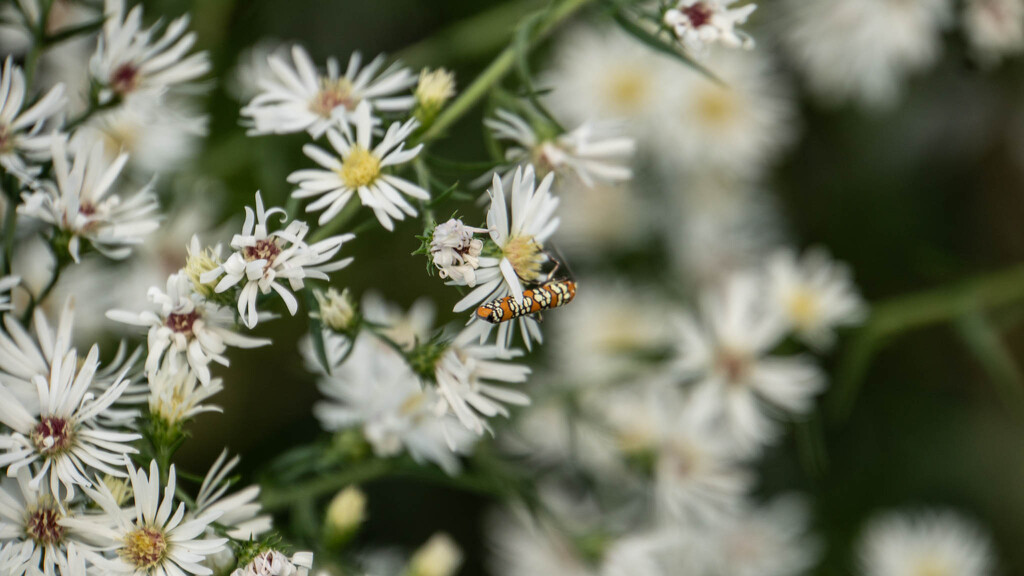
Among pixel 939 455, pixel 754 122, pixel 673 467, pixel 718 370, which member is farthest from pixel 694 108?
pixel 939 455

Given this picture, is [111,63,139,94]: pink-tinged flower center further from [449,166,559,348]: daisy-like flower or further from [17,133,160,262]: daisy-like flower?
[449,166,559,348]: daisy-like flower

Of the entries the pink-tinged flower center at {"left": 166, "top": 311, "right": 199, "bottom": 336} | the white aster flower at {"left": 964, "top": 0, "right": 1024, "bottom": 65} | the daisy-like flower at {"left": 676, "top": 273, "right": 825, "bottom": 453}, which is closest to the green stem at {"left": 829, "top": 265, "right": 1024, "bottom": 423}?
the daisy-like flower at {"left": 676, "top": 273, "right": 825, "bottom": 453}

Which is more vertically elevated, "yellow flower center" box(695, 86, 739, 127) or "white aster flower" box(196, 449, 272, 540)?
"yellow flower center" box(695, 86, 739, 127)

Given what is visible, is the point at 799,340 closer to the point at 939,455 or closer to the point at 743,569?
the point at 743,569

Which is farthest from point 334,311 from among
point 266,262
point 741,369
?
point 741,369

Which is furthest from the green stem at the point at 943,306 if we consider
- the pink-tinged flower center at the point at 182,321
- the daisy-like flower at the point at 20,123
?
the daisy-like flower at the point at 20,123

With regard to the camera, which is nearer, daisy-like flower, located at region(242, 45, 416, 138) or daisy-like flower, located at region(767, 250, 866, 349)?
daisy-like flower, located at region(242, 45, 416, 138)

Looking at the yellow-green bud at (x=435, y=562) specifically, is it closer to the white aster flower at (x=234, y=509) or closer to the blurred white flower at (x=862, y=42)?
the white aster flower at (x=234, y=509)
